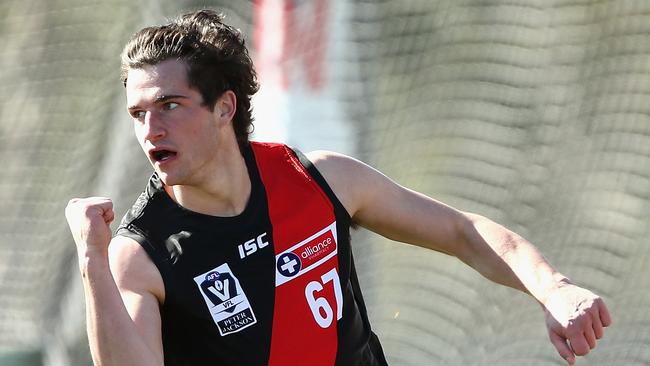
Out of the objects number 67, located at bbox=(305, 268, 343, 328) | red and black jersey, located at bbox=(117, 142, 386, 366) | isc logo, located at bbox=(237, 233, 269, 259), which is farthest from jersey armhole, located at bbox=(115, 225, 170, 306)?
number 67, located at bbox=(305, 268, 343, 328)

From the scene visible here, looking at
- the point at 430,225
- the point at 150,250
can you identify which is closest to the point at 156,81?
the point at 150,250

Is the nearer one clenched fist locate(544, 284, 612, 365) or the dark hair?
clenched fist locate(544, 284, 612, 365)

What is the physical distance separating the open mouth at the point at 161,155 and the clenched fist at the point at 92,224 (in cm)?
29

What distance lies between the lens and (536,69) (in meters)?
6.75

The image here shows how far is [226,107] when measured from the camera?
4102 millimetres

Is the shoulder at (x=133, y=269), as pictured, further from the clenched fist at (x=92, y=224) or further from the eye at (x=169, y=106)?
the eye at (x=169, y=106)

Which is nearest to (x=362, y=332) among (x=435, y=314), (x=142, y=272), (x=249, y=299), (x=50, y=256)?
(x=249, y=299)

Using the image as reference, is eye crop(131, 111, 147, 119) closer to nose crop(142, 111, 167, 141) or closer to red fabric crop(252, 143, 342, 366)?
nose crop(142, 111, 167, 141)

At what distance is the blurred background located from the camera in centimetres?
647

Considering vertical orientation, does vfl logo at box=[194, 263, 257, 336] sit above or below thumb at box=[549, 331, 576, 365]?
above

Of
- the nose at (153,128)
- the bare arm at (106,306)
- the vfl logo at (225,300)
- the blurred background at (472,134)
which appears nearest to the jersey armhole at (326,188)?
the vfl logo at (225,300)

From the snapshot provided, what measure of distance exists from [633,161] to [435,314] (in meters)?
1.26

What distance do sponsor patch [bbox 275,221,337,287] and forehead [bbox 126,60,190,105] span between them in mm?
576

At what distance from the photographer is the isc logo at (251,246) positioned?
12.8 feet
